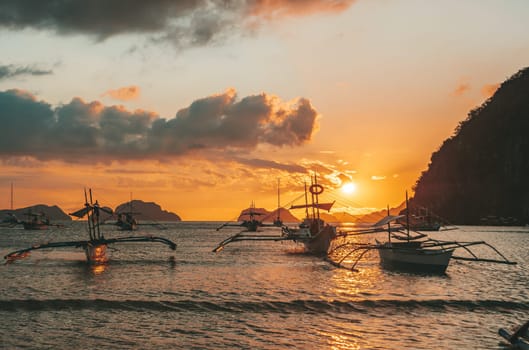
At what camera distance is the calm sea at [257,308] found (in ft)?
73.9

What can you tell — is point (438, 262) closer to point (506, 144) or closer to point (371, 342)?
point (371, 342)

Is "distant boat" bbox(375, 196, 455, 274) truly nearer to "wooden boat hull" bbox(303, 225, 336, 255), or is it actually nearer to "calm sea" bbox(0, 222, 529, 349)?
"calm sea" bbox(0, 222, 529, 349)

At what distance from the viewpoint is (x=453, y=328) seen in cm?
2456

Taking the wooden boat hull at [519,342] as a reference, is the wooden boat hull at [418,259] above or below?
above

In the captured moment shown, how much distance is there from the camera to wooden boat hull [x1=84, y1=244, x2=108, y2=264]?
2267 inches

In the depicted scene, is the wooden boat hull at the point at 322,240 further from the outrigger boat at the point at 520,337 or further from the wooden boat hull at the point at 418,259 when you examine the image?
the outrigger boat at the point at 520,337

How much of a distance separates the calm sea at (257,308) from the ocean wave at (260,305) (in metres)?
0.06

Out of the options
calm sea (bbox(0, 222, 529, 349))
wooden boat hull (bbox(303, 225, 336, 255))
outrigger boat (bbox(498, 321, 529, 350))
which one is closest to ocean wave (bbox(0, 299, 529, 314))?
calm sea (bbox(0, 222, 529, 349))

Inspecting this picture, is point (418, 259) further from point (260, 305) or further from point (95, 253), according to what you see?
point (95, 253)

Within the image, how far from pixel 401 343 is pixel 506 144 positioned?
184 meters

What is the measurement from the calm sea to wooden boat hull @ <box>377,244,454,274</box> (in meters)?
1.52

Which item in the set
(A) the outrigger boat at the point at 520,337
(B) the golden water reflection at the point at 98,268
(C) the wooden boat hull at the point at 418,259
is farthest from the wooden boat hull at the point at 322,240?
(A) the outrigger boat at the point at 520,337

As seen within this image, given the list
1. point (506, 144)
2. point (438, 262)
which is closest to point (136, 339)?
point (438, 262)

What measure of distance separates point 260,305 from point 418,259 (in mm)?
21683
